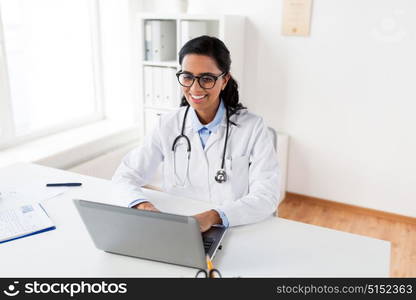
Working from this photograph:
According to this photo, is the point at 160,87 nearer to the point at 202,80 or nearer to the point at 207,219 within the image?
the point at 202,80

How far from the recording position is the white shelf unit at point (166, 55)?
9.20ft

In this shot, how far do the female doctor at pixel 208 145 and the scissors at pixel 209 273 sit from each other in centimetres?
41

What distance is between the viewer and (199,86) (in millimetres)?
1483

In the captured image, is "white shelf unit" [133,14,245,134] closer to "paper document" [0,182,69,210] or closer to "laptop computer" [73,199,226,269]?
"paper document" [0,182,69,210]

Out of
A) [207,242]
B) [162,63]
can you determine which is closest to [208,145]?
[207,242]

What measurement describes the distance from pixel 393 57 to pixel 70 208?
2.17 meters

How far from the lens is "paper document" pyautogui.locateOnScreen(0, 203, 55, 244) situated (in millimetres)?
1253

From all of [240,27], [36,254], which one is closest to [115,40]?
[240,27]

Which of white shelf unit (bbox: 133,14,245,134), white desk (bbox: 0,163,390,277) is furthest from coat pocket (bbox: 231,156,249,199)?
white shelf unit (bbox: 133,14,245,134)

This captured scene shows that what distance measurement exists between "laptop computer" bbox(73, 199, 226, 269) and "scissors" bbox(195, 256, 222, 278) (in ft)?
0.05

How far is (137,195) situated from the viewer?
1407 millimetres

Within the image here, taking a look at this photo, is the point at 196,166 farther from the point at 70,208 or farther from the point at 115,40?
the point at 115,40

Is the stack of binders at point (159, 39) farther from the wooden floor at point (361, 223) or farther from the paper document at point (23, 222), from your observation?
the paper document at point (23, 222)

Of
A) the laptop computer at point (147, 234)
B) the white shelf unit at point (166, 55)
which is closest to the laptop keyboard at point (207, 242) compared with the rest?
the laptop computer at point (147, 234)
